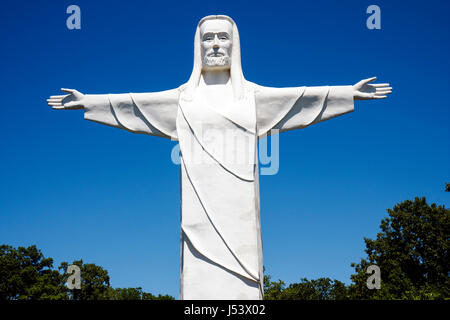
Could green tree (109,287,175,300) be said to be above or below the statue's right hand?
below

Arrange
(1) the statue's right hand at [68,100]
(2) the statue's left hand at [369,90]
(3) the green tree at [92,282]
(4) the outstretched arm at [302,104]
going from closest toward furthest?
(2) the statue's left hand at [369,90]
(4) the outstretched arm at [302,104]
(1) the statue's right hand at [68,100]
(3) the green tree at [92,282]

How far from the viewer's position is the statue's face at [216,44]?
32.7ft

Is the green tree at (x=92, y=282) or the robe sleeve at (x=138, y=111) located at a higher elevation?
the robe sleeve at (x=138, y=111)

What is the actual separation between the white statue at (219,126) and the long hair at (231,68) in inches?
0.7

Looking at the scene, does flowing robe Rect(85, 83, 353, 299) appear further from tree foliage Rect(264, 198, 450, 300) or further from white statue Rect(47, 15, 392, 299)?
tree foliage Rect(264, 198, 450, 300)

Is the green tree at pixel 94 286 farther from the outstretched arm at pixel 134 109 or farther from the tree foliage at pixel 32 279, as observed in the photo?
the outstretched arm at pixel 134 109

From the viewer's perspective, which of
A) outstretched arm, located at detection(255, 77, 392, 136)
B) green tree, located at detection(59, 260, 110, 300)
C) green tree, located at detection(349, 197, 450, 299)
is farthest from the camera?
green tree, located at detection(59, 260, 110, 300)

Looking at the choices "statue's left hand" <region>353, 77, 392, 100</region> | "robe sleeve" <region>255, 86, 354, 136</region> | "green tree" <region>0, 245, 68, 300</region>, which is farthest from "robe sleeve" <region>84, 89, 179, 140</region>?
"green tree" <region>0, 245, 68, 300</region>

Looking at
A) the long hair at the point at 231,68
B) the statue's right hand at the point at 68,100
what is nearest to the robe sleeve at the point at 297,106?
the long hair at the point at 231,68

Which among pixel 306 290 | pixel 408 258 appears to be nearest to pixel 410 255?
pixel 408 258

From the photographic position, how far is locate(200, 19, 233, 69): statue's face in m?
9.96

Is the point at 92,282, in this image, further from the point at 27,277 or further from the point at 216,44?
the point at 216,44

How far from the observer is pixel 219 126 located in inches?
374
